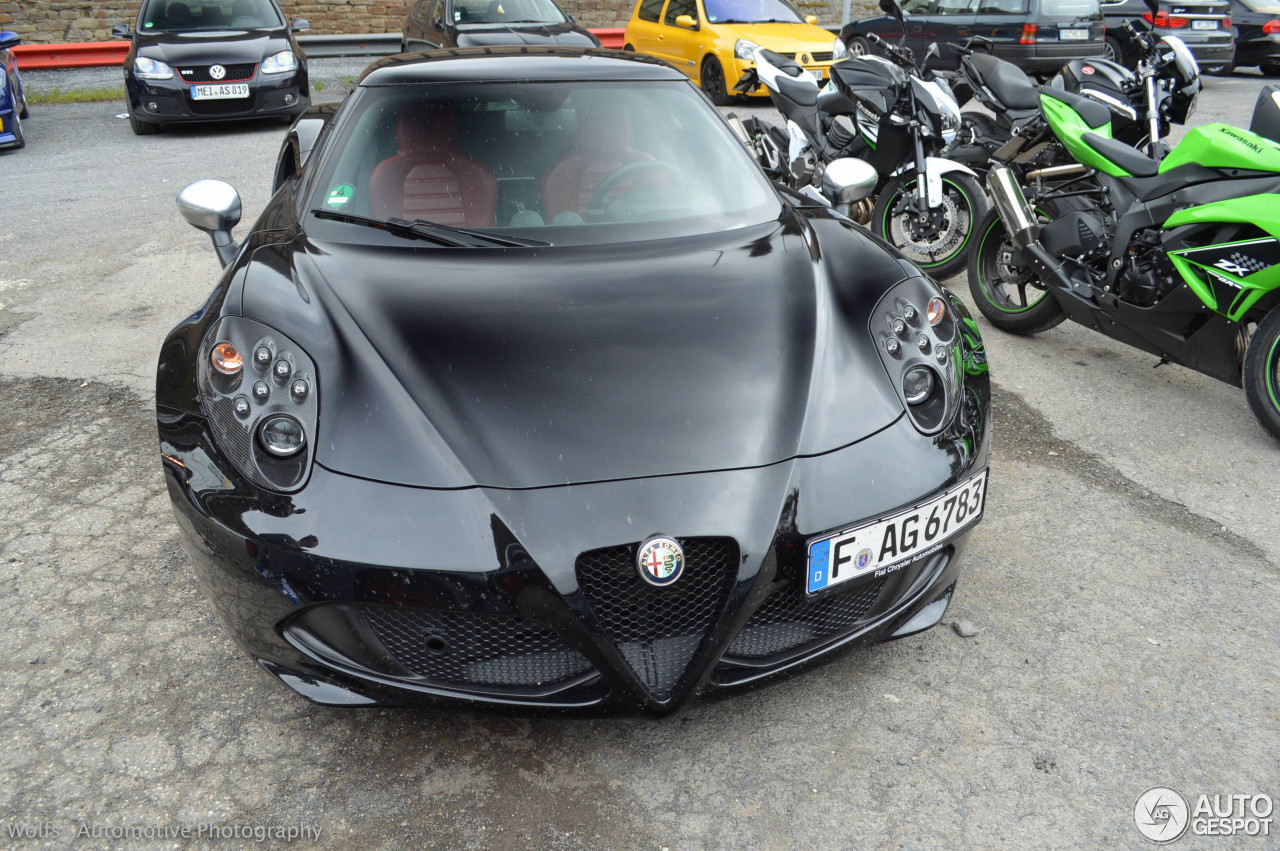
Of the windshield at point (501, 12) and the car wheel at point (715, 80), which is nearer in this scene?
the windshield at point (501, 12)

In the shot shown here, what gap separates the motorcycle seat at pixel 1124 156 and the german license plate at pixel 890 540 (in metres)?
2.60

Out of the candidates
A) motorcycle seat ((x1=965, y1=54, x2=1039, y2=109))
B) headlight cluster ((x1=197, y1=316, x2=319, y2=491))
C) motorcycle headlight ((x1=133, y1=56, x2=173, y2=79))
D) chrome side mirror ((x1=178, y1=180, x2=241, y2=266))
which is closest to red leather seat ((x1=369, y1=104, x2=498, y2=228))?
chrome side mirror ((x1=178, y1=180, x2=241, y2=266))

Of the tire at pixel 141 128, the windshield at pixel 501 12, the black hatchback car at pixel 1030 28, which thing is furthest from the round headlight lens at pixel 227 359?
the black hatchback car at pixel 1030 28

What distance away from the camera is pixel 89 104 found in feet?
40.2

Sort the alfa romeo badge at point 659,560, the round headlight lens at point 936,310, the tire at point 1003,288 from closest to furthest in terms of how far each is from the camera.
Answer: the alfa romeo badge at point 659,560, the round headlight lens at point 936,310, the tire at point 1003,288

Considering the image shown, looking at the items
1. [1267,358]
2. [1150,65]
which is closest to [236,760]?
[1267,358]

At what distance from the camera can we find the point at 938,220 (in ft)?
17.8

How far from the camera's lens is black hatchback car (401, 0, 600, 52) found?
404 inches

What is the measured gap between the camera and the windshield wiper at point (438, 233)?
9.17ft

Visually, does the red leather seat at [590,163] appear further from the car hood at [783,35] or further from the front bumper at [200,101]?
the car hood at [783,35]

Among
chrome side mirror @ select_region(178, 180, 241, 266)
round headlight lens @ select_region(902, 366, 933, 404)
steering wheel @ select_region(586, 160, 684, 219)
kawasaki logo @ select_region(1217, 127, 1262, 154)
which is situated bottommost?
Answer: chrome side mirror @ select_region(178, 180, 241, 266)

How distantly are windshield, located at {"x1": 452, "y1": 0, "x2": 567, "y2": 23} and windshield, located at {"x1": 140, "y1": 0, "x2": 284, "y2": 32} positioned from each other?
188 cm

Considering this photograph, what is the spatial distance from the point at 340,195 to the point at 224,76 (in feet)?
26.1

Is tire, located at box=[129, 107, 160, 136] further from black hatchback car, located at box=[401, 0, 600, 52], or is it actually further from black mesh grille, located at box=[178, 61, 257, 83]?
black hatchback car, located at box=[401, 0, 600, 52]
